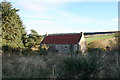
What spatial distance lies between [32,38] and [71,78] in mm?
21969

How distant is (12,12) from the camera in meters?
19.1

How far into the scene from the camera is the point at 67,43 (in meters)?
26.6

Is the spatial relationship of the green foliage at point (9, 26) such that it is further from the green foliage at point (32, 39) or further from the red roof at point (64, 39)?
the red roof at point (64, 39)

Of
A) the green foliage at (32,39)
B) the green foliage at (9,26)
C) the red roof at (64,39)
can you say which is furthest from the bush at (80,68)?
the red roof at (64,39)

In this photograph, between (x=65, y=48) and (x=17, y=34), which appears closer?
(x=17, y=34)

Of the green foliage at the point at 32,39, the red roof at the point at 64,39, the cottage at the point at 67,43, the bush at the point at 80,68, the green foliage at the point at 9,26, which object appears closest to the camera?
the bush at the point at 80,68

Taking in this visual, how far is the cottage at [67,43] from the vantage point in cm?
2591

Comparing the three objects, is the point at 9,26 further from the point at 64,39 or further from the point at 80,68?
the point at 80,68

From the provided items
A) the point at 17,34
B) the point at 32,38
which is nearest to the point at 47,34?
the point at 32,38

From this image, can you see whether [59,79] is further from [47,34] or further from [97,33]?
[47,34]

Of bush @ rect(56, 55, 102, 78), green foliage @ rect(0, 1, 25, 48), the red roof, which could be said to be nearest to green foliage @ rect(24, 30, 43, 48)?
green foliage @ rect(0, 1, 25, 48)

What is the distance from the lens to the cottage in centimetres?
2591

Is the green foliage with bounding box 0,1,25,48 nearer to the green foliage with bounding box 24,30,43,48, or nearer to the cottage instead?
the green foliage with bounding box 24,30,43,48

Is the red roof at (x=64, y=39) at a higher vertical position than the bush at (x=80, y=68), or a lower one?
higher
